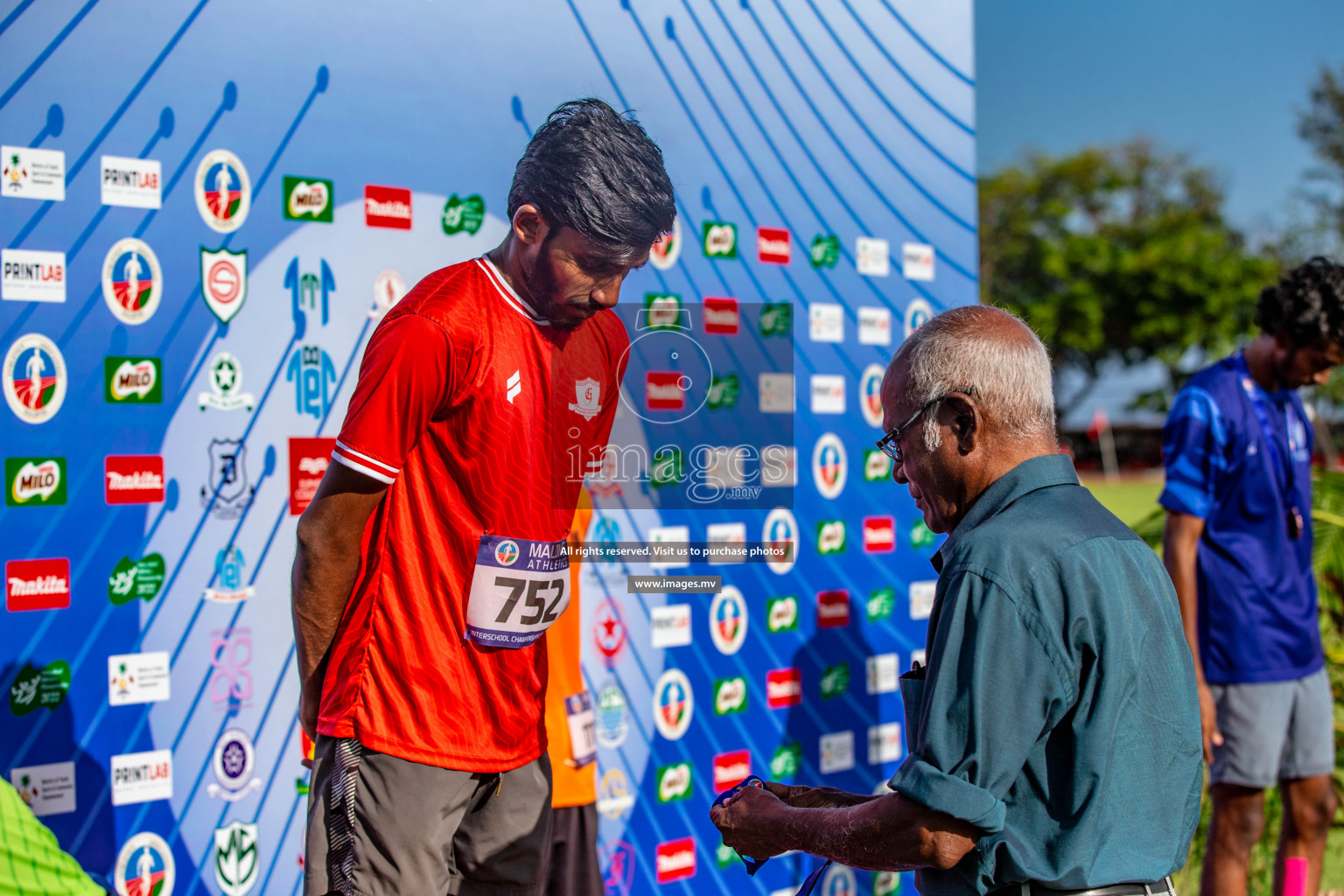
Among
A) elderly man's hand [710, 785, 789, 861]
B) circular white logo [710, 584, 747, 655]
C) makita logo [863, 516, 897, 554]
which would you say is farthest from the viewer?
makita logo [863, 516, 897, 554]

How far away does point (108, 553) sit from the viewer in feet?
7.02

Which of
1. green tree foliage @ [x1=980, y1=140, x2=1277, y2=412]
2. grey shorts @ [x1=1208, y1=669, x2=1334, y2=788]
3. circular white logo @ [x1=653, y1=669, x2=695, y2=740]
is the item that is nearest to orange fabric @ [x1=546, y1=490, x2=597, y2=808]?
circular white logo @ [x1=653, y1=669, x2=695, y2=740]

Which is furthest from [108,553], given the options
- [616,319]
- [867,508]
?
[867,508]

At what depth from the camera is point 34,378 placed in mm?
2066

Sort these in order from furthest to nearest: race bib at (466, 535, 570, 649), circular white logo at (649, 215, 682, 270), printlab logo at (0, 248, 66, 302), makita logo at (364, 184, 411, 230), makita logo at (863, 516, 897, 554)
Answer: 1. makita logo at (863, 516, 897, 554)
2. circular white logo at (649, 215, 682, 270)
3. makita logo at (364, 184, 411, 230)
4. printlab logo at (0, 248, 66, 302)
5. race bib at (466, 535, 570, 649)

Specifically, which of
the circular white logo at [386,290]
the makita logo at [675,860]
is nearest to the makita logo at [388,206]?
the circular white logo at [386,290]

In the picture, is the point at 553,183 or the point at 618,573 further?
the point at 618,573

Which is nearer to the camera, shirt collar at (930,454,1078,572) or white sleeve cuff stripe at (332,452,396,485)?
shirt collar at (930,454,1078,572)

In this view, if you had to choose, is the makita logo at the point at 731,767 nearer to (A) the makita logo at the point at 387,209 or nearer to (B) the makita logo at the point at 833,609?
(B) the makita logo at the point at 833,609

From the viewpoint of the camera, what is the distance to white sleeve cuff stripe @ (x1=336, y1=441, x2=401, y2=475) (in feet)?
5.58

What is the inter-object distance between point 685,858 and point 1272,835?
86.3 inches

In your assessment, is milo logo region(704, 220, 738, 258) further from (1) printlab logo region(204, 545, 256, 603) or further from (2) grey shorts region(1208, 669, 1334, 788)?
(2) grey shorts region(1208, 669, 1334, 788)

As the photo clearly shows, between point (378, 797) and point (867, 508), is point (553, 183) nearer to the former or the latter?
point (378, 797)

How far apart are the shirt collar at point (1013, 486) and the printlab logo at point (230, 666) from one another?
65.8 inches
